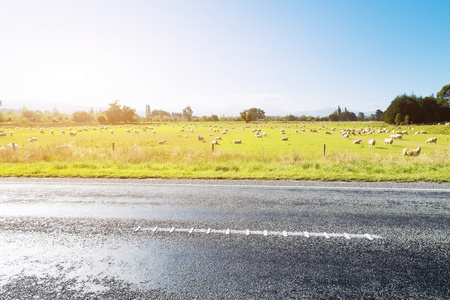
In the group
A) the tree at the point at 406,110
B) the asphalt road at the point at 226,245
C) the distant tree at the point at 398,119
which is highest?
the tree at the point at 406,110

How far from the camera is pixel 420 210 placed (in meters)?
6.65

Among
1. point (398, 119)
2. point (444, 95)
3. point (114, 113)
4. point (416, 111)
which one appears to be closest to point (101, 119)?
point (114, 113)

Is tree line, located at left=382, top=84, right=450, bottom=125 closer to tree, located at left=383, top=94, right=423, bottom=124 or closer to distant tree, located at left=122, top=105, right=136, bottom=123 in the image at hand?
tree, located at left=383, top=94, right=423, bottom=124

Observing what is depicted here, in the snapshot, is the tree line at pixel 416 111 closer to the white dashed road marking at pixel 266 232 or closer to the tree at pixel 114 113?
the white dashed road marking at pixel 266 232

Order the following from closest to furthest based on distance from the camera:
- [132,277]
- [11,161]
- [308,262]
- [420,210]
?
[132,277], [308,262], [420,210], [11,161]

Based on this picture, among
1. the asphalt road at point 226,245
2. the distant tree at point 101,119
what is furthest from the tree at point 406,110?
the distant tree at point 101,119

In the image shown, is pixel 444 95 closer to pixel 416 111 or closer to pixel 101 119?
pixel 416 111

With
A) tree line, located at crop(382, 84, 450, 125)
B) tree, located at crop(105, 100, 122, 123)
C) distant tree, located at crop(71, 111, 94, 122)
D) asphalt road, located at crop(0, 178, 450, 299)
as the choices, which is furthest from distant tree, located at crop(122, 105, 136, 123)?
asphalt road, located at crop(0, 178, 450, 299)

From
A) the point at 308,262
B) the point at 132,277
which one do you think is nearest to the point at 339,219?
the point at 308,262

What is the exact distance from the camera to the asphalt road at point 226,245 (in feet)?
11.9

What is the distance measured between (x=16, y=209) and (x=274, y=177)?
8.91 m

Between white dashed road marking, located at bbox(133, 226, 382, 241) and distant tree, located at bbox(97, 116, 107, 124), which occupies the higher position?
distant tree, located at bbox(97, 116, 107, 124)

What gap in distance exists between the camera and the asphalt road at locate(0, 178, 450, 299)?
364cm

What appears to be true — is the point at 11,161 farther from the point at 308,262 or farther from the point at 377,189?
the point at 377,189
